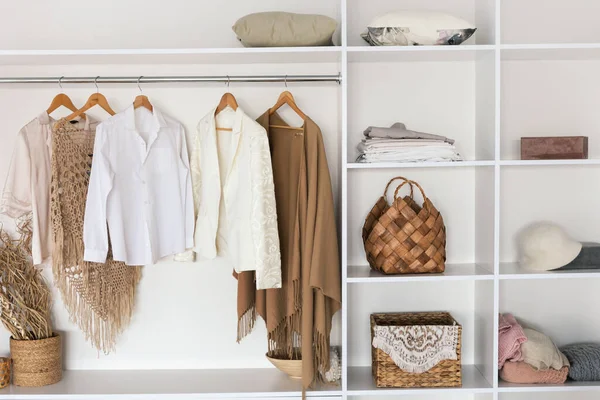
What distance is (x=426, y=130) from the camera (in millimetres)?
2652

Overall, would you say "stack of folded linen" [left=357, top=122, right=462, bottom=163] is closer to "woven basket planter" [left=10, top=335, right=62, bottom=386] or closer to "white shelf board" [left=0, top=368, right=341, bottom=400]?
"white shelf board" [left=0, top=368, right=341, bottom=400]

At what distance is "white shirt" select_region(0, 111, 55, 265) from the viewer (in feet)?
8.07

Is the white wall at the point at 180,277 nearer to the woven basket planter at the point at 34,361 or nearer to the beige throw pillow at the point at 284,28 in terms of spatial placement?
the woven basket planter at the point at 34,361

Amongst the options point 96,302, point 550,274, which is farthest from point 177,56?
point 550,274

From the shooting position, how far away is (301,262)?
2393 millimetres

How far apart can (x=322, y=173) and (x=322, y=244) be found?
0.27m

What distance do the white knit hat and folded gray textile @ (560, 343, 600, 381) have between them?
0.38 metres

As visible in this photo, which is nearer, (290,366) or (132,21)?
(290,366)

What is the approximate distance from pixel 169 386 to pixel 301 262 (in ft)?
2.28

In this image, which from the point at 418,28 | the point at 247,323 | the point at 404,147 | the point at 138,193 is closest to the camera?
the point at 418,28

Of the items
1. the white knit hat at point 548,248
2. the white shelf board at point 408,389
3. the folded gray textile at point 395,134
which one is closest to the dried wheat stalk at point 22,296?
the white shelf board at point 408,389

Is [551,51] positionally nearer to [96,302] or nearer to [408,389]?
[408,389]

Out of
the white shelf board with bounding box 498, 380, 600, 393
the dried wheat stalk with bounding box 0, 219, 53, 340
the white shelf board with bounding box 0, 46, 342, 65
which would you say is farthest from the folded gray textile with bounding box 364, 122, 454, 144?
the dried wheat stalk with bounding box 0, 219, 53, 340

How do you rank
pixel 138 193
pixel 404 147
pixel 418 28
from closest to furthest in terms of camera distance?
pixel 418 28 < pixel 404 147 < pixel 138 193
